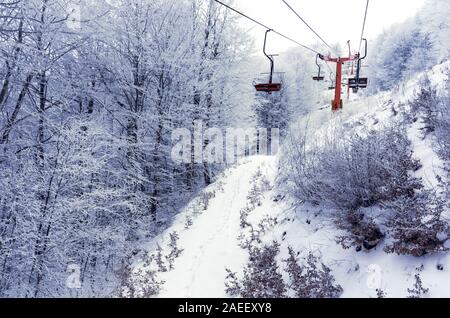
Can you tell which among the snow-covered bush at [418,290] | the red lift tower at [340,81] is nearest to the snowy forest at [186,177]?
the snow-covered bush at [418,290]

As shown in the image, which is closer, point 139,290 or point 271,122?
point 139,290

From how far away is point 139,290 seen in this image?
5383 millimetres

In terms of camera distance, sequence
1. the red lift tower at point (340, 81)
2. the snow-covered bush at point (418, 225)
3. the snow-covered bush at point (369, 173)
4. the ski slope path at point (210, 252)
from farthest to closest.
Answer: the red lift tower at point (340, 81)
the ski slope path at point (210, 252)
the snow-covered bush at point (369, 173)
the snow-covered bush at point (418, 225)

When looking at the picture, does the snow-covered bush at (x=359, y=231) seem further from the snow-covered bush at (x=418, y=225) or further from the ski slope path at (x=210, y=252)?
the ski slope path at (x=210, y=252)

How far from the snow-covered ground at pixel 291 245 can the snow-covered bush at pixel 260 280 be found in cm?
22

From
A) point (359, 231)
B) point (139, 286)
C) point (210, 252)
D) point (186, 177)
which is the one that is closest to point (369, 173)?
point (359, 231)

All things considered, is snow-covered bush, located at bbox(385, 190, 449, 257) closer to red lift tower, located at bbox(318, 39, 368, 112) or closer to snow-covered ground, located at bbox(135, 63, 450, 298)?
snow-covered ground, located at bbox(135, 63, 450, 298)

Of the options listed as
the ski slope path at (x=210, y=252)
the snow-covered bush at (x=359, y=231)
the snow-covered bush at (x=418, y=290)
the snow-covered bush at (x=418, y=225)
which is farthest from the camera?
the ski slope path at (x=210, y=252)

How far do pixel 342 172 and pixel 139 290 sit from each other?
3930mm

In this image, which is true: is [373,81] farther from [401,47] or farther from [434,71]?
[434,71]

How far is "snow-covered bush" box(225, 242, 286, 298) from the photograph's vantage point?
4.71 metres

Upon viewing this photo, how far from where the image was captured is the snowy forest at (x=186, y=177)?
4.38m
